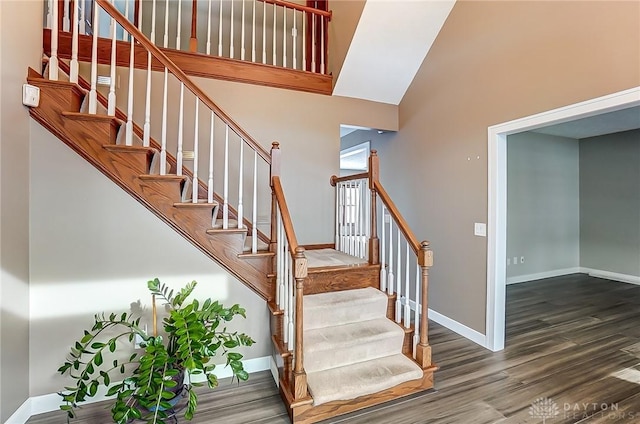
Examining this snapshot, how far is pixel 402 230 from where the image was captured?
2.55 metres

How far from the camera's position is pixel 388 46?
11.6ft

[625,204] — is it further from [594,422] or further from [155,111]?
[155,111]

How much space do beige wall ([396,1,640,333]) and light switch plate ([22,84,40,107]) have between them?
11.9ft

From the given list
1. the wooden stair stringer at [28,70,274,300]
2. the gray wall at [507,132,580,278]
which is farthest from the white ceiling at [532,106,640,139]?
the wooden stair stringer at [28,70,274,300]

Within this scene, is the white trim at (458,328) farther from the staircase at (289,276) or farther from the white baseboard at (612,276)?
the white baseboard at (612,276)

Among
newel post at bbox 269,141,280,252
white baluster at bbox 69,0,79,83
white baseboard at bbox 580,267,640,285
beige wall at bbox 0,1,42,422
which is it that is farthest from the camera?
white baseboard at bbox 580,267,640,285

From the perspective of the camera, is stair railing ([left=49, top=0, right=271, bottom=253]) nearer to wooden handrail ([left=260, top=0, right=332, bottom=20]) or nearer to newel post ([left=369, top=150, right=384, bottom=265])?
newel post ([left=369, top=150, right=384, bottom=265])

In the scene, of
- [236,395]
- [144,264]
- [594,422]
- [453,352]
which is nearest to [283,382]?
[236,395]

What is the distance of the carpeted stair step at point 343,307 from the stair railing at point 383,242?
0.17 meters

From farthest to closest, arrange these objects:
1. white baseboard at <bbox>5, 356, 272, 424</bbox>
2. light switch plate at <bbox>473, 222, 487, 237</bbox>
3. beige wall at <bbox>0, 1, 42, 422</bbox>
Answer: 1. light switch plate at <bbox>473, 222, 487, 237</bbox>
2. white baseboard at <bbox>5, 356, 272, 424</bbox>
3. beige wall at <bbox>0, 1, 42, 422</bbox>

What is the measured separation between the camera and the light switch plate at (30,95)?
1.94m

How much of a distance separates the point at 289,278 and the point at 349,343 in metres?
0.69

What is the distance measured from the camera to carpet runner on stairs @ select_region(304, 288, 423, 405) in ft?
6.88

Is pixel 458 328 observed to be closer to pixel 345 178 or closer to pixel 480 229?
pixel 480 229
